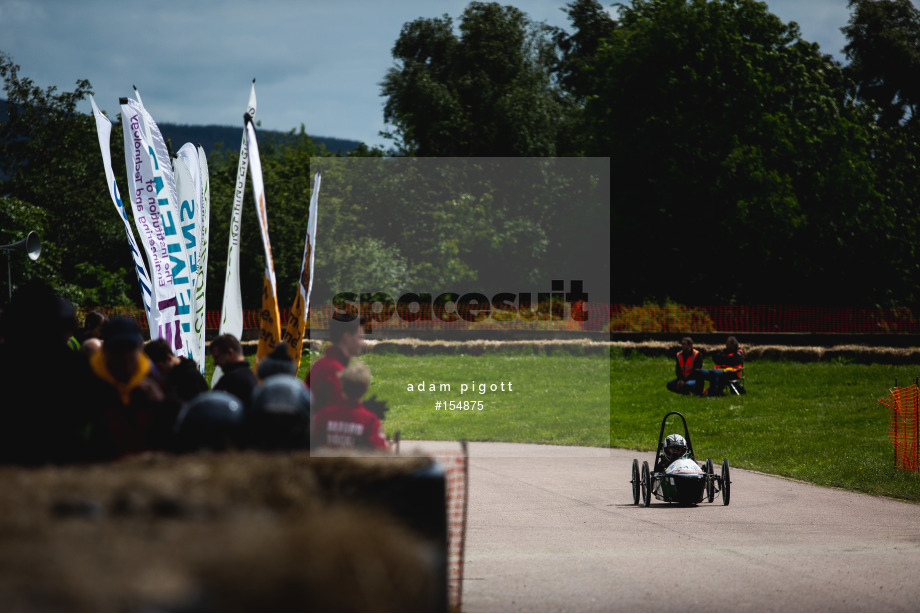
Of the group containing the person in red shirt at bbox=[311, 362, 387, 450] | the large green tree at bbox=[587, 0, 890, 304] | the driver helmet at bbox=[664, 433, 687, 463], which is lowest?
the driver helmet at bbox=[664, 433, 687, 463]

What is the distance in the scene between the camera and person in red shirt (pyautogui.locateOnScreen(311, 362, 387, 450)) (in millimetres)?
6137

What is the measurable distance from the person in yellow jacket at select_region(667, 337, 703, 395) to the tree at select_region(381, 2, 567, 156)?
A: 30.8m

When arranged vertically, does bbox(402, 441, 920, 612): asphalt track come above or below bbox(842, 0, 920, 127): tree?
below

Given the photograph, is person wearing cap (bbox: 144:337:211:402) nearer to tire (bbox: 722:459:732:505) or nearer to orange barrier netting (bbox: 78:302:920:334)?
tire (bbox: 722:459:732:505)

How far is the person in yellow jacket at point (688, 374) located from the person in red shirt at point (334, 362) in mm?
20469

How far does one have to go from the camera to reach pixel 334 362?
273 inches

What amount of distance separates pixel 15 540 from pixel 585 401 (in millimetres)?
25778

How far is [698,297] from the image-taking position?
1791 inches

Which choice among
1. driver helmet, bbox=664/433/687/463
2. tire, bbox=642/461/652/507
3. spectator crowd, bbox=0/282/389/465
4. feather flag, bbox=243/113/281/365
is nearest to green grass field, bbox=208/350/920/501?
driver helmet, bbox=664/433/687/463

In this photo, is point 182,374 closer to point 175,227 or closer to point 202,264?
point 202,264

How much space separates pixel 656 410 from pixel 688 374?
135 centimetres

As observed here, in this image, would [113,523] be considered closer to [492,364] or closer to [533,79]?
[492,364]

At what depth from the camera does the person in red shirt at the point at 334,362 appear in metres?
6.57

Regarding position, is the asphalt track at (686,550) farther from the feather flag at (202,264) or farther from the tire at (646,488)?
the feather flag at (202,264)
